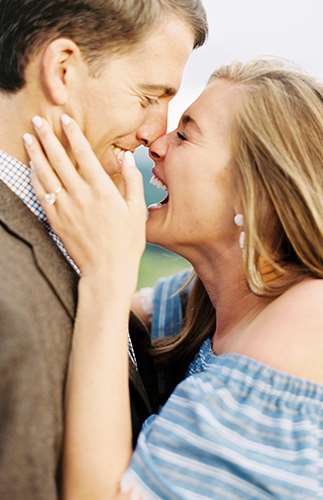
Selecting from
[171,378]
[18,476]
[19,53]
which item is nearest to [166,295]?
[171,378]

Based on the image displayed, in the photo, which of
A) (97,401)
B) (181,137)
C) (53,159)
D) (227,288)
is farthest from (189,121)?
(97,401)

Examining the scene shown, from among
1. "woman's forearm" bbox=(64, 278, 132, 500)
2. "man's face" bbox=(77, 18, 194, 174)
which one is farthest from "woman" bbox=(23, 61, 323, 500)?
"man's face" bbox=(77, 18, 194, 174)

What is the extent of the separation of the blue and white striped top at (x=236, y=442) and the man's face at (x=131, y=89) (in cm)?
73

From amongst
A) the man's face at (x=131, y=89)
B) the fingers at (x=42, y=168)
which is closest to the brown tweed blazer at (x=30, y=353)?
the fingers at (x=42, y=168)

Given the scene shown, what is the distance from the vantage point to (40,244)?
1.73 meters

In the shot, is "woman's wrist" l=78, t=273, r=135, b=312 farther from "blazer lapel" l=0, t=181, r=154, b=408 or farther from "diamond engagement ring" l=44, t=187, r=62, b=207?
"diamond engagement ring" l=44, t=187, r=62, b=207

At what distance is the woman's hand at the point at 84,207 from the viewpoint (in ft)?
5.92

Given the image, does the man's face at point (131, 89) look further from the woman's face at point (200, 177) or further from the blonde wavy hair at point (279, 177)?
the blonde wavy hair at point (279, 177)

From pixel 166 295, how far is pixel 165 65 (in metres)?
1.05

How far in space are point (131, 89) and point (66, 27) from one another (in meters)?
0.24

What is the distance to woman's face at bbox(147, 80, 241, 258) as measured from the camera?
2.25 meters

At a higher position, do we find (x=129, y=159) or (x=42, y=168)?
(x=42, y=168)

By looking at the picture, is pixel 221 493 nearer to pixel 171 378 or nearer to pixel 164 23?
pixel 171 378

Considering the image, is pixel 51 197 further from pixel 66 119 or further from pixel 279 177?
pixel 279 177
